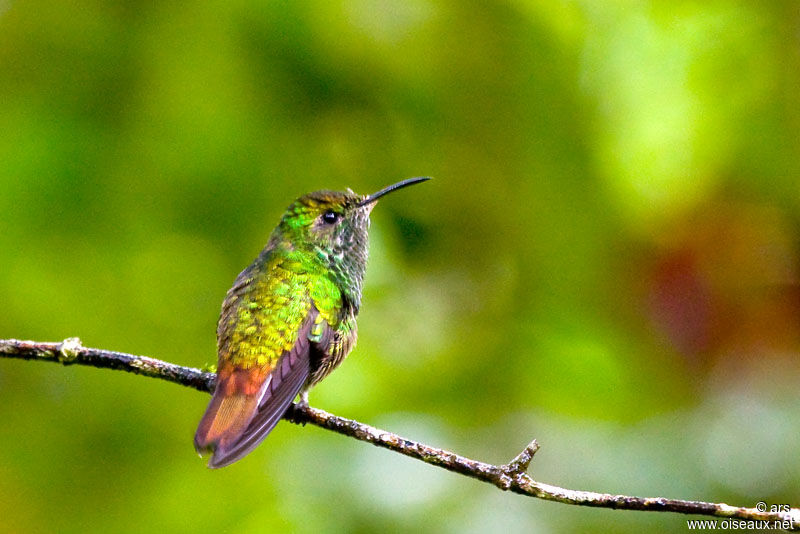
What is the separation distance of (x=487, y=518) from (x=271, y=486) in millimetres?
838

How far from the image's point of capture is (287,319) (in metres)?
2.91

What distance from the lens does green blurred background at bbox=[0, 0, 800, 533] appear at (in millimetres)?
3438

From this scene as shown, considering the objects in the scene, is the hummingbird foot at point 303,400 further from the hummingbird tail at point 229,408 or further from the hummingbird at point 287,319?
the hummingbird tail at point 229,408

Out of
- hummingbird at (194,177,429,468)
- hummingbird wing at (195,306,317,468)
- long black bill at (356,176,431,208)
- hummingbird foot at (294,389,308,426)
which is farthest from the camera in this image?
long black bill at (356,176,431,208)

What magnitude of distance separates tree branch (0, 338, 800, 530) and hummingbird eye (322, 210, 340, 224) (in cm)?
94

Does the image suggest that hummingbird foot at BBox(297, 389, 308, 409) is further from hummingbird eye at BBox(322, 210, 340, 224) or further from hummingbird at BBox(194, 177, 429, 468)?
hummingbird eye at BBox(322, 210, 340, 224)

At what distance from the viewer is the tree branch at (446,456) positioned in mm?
2002

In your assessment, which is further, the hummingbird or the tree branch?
the hummingbird

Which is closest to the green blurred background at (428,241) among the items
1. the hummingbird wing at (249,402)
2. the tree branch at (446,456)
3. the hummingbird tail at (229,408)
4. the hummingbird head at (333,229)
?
the hummingbird head at (333,229)

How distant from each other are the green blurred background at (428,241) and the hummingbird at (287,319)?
0.39 metres

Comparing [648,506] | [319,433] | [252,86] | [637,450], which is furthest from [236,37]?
[648,506]

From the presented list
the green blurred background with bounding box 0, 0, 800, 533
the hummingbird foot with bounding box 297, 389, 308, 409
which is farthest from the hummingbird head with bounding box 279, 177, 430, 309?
the hummingbird foot with bounding box 297, 389, 308, 409

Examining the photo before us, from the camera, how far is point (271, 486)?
333 cm

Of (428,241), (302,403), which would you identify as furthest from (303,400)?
(428,241)
